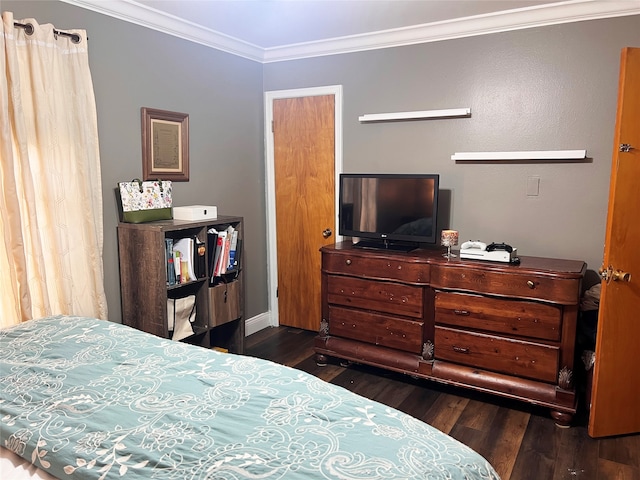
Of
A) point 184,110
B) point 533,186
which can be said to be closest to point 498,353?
point 533,186

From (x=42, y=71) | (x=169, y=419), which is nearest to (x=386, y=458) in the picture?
(x=169, y=419)

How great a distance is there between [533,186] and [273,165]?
6.98 ft

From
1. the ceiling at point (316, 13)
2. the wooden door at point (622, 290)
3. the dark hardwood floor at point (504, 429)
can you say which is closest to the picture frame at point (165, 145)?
the ceiling at point (316, 13)

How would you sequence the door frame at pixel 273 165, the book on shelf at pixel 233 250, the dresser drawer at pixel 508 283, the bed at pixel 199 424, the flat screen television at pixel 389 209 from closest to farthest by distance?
the bed at pixel 199 424 → the dresser drawer at pixel 508 283 → the flat screen television at pixel 389 209 → the book on shelf at pixel 233 250 → the door frame at pixel 273 165

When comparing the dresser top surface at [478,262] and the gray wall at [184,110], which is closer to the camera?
the dresser top surface at [478,262]

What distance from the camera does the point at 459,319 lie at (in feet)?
9.86

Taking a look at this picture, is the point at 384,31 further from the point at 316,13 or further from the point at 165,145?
the point at 165,145

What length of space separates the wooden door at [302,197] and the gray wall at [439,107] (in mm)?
212

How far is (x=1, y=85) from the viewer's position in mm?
2279

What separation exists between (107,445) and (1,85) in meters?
1.91

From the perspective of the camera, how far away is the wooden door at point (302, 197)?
4.00 metres

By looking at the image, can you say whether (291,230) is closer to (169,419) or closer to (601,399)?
(601,399)

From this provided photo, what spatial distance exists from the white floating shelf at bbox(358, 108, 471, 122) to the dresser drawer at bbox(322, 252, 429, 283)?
107cm

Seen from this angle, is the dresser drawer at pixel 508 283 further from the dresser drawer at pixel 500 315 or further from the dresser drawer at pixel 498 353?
the dresser drawer at pixel 498 353
